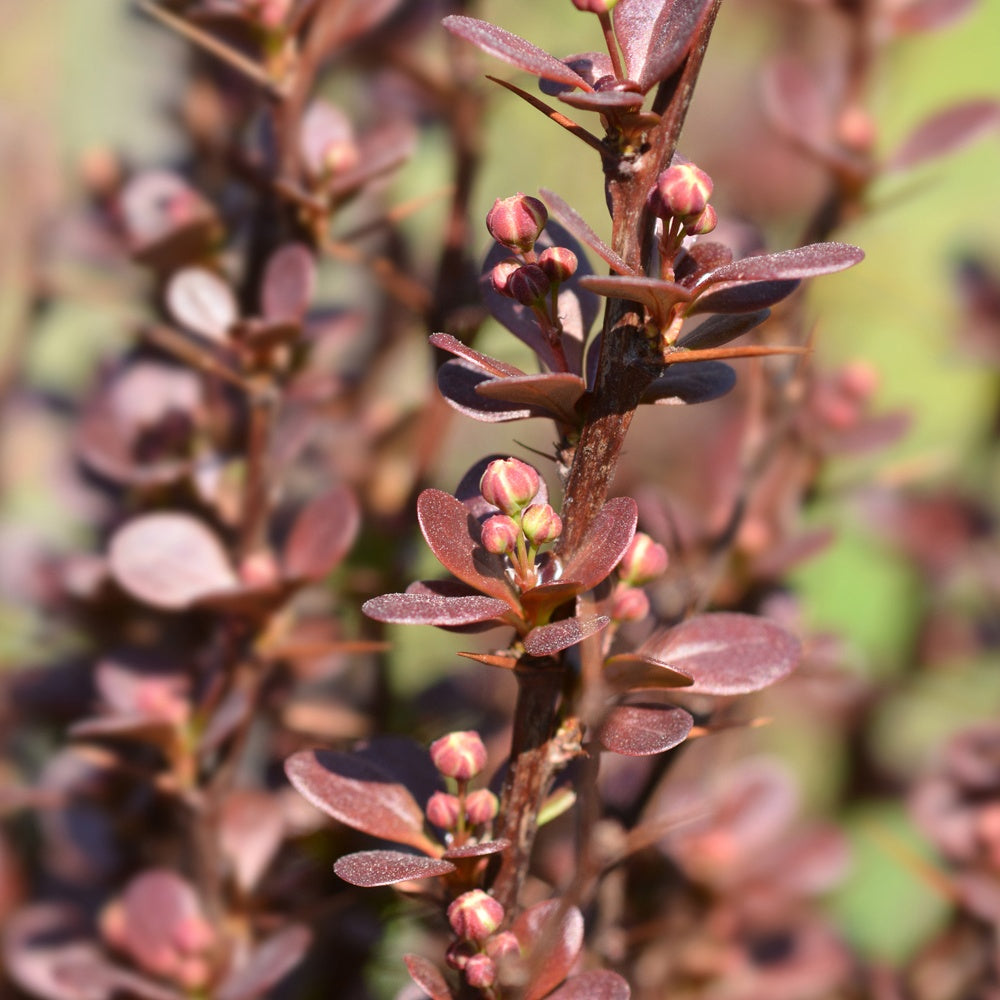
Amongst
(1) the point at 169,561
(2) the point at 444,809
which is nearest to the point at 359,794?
(2) the point at 444,809

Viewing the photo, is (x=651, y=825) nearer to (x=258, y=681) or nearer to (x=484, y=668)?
(x=258, y=681)

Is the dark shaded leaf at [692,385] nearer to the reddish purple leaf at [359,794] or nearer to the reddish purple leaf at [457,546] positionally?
the reddish purple leaf at [457,546]

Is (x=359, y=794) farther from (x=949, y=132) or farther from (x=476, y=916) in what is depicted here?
(x=949, y=132)

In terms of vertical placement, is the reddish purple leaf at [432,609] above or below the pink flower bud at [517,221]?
below

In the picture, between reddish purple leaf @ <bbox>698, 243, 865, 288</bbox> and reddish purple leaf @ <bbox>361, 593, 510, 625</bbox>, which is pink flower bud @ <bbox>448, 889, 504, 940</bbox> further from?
reddish purple leaf @ <bbox>698, 243, 865, 288</bbox>

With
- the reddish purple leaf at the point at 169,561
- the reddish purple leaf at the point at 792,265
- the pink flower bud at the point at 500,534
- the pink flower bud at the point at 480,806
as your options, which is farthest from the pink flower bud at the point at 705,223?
the reddish purple leaf at the point at 169,561

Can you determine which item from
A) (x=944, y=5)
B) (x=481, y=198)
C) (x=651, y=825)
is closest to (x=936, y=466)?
(x=944, y=5)

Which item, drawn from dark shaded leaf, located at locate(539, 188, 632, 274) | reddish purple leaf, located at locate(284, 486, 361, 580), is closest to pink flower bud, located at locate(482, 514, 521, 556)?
dark shaded leaf, located at locate(539, 188, 632, 274)
